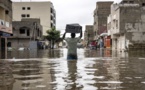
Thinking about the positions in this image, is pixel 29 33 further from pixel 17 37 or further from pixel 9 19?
pixel 9 19

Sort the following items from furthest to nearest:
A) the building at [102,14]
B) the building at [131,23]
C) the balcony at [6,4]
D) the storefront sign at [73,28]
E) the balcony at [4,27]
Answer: the building at [102,14] → the building at [131,23] → the balcony at [6,4] → the balcony at [4,27] → the storefront sign at [73,28]

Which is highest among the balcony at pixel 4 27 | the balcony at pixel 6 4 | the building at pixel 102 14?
the building at pixel 102 14

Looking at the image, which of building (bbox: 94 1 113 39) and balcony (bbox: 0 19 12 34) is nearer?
balcony (bbox: 0 19 12 34)

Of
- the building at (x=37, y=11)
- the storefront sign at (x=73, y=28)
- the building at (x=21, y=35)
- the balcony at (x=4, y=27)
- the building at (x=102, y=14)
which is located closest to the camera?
the storefront sign at (x=73, y=28)

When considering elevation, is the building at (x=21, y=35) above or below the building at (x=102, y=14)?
below

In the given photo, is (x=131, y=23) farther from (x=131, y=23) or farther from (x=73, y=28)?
(x=73, y=28)

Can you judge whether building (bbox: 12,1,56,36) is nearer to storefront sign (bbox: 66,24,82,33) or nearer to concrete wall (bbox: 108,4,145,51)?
concrete wall (bbox: 108,4,145,51)

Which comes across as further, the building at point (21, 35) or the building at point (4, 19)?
the building at point (21, 35)

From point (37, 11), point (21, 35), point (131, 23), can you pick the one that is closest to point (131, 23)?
point (131, 23)

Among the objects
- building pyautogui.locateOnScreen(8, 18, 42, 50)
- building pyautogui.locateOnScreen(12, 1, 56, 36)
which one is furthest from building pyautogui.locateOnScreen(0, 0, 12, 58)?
building pyautogui.locateOnScreen(12, 1, 56, 36)

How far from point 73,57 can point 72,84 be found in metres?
10.7

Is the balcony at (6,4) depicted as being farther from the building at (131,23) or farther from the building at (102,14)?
the building at (102,14)

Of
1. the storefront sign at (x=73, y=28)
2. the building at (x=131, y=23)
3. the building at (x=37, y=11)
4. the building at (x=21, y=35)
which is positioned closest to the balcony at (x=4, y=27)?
the building at (x=131, y=23)

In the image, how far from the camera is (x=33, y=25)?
82.3 m
